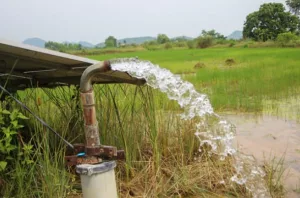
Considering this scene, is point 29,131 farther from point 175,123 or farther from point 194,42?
point 194,42

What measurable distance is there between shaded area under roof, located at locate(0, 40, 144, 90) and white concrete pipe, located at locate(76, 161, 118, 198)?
648 mm

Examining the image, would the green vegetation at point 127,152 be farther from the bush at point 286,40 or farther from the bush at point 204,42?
the bush at point 204,42

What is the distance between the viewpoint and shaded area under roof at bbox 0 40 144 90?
1932 mm

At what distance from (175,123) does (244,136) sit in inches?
64.2

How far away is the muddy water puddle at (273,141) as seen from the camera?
11.0ft

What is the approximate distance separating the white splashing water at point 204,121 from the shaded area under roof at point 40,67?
0.47 ft

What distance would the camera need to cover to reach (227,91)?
7414 mm

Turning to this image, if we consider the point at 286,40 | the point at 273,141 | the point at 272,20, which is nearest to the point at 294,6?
the point at 272,20

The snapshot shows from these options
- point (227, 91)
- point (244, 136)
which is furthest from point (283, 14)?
point (244, 136)

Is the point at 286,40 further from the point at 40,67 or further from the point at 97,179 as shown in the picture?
the point at 97,179

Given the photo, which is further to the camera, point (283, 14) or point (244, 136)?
point (283, 14)

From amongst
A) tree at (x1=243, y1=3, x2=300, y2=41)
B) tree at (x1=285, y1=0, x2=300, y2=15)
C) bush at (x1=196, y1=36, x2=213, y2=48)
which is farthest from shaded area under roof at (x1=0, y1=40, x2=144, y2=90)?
tree at (x1=285, y1=0, x2=300, y2=15)

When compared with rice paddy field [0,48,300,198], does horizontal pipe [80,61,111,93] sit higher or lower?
higher

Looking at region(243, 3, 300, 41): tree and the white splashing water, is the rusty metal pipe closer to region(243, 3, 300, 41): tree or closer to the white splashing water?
the white splashing water
